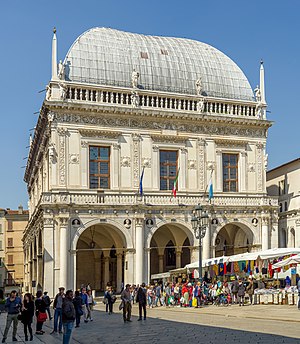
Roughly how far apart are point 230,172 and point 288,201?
5.57m

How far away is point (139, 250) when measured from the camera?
46.7 m

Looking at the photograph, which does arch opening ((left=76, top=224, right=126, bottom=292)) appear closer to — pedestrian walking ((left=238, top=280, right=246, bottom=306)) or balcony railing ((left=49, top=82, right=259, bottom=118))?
balcony railing ((left=49, top=82, right=259, bottom=118))

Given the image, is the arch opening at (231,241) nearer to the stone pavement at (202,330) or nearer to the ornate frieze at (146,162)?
the ornate frieze at (146,162)

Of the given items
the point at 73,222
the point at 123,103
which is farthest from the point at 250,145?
the point at 73,222

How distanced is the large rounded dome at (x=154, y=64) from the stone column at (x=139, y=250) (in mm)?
10985

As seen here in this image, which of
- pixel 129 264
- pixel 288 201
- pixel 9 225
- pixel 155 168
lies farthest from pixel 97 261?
pixel 9 225

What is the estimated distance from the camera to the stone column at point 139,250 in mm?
46531

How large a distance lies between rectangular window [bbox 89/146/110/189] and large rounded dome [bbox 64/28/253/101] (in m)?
5.25

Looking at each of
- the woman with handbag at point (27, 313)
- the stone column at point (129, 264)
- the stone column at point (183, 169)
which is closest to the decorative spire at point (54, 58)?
the stone column at point (183, 169)

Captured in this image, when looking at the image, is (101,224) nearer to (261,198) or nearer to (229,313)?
(261,198)

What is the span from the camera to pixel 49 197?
149 ft

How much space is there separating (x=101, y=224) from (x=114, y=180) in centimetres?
351

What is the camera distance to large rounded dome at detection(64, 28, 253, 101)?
49.9 m

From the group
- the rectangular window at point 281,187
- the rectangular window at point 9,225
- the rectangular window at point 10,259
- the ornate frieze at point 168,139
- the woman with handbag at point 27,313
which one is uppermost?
the ornate frieze at point 168,139
